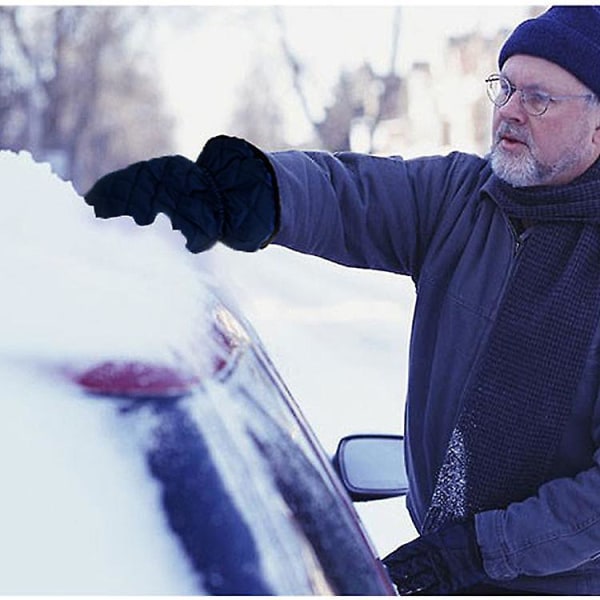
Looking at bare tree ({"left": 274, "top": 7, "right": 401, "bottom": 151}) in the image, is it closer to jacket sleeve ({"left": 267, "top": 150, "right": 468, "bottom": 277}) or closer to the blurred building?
the blurred building

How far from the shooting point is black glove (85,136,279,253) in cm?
171

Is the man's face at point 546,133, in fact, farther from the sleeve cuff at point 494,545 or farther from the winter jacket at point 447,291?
the sleeve cuff at point 494,545

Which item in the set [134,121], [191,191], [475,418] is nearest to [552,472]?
[475,418]

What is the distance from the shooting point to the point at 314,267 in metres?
9.06

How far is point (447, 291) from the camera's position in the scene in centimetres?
209

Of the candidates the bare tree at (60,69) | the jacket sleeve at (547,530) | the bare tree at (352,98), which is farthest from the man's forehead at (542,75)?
the bare tree at (60,69)

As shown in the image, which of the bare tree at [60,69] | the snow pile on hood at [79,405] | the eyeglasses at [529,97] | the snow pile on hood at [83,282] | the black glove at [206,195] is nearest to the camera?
the snow pile on hood at [79,405]

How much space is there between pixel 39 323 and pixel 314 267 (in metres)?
7.74

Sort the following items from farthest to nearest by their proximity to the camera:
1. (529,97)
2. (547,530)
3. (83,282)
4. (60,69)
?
(60,69) < (529,97) < (547,530) < (83,282)

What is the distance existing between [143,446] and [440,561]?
2.95ft

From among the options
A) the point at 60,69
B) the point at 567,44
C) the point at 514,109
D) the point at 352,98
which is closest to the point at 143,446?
the point at 514,109

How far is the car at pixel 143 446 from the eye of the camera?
1.16 meters

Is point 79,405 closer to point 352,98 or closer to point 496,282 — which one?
point 496,282

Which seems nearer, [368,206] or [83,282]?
[83,282]
